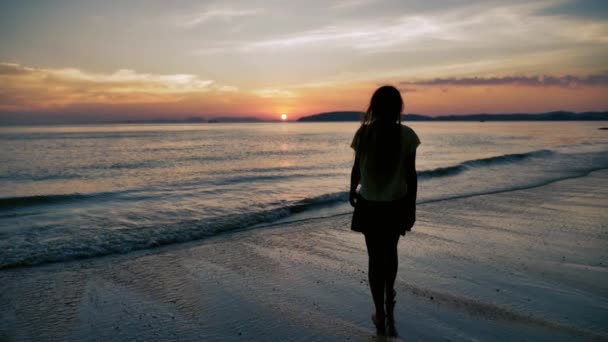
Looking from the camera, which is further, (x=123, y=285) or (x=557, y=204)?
(x=557, y=204)

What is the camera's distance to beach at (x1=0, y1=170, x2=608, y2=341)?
12.6 feet

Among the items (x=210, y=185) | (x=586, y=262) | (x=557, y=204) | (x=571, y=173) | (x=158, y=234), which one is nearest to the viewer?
(x=586, y=262)

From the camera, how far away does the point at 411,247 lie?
666cm

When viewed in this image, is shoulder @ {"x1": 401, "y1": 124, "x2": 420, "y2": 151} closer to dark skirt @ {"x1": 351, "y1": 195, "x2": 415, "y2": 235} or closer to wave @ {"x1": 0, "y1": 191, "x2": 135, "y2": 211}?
dark skirt @ {"x1": 351, "y1": 195, "x2": 415, "y2": 235}

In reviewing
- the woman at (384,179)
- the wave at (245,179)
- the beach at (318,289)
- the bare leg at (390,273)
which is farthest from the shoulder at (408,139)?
the wave at (245,179)

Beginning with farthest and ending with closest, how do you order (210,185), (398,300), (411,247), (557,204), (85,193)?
(210,185) → (85,193) → (557,204) → (411,247) → (398,300)

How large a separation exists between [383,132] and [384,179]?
0.39m

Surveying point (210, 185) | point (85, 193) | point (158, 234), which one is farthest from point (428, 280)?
point (85, 193)

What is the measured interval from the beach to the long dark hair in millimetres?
1638

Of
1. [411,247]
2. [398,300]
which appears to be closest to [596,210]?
[411,247]

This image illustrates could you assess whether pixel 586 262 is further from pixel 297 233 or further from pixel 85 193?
pixel 85 193

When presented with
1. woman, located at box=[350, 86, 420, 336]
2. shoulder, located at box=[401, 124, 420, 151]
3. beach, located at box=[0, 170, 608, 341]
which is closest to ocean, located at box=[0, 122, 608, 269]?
beach, located at box=[0, 170, 608, 341]

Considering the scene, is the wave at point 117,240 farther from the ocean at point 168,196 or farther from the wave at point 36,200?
the wave at point 36,200

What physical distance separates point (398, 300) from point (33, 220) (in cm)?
955
